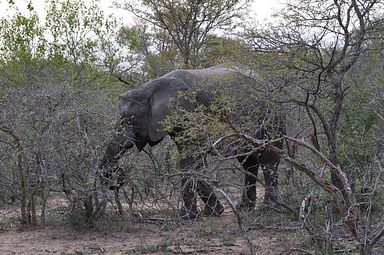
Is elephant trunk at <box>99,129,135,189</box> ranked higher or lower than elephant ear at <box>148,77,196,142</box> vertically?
lower

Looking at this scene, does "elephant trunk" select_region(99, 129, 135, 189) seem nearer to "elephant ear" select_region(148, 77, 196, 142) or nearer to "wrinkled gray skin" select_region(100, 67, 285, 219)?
"wrinkled gray skin" select_region(100, 67, 285, 219)

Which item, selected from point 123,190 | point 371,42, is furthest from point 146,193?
point 371,42

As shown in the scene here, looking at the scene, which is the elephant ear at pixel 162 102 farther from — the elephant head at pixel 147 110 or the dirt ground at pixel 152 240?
the dirt ground at pixel 152 240

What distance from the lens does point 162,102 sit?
1133cm

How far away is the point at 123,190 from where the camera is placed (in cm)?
998

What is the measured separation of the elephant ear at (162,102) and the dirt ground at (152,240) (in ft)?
4.98

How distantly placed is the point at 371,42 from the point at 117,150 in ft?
12.3

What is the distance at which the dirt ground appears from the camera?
826 centimetres

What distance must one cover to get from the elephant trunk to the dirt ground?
2.23 ft

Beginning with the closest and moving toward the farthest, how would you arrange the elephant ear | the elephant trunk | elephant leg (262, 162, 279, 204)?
elephant leg (262, 162, 279, 204) → the elephant trunk → the elephant ear

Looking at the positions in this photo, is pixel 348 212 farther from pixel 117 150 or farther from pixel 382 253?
pixel 117 150

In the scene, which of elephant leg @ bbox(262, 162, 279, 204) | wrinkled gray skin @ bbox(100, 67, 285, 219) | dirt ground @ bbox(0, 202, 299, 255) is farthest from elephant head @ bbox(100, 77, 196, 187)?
elephant leg @ bbox(262, 162, 279, 204)

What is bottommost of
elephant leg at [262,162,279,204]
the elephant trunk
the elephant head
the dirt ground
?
the dirt ground

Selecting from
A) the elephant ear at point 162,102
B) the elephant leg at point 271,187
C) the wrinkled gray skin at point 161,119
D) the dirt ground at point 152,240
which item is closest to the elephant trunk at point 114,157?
the wrinkled gray skin at point 161,119
